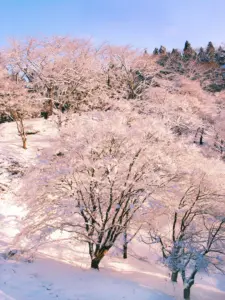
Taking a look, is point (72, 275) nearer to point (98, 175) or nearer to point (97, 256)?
point (97, 256)

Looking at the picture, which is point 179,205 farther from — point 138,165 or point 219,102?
point 219,102

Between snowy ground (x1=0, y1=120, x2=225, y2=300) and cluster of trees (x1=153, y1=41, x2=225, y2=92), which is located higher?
cluster of trees (x1=153, y1=41, x2=225, y2=92)

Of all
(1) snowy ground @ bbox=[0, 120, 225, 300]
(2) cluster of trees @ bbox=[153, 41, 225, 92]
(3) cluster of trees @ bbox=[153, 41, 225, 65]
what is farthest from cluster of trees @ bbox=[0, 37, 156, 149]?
(3) cluster of trees @ bbox=[153, 41, 225, 65]

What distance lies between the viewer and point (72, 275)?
1019cm

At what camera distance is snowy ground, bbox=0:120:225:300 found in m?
8.59

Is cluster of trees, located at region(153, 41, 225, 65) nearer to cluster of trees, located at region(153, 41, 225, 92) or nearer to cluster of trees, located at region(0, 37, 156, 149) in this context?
cluster of trees, located at region(153, 41, 225, 92)

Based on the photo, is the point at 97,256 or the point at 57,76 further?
the point at 57,76

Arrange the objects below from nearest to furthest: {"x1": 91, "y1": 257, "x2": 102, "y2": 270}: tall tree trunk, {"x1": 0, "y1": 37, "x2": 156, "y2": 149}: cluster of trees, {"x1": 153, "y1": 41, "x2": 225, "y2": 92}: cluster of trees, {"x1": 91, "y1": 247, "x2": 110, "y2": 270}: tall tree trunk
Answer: {"x1": 91, "y1": 247, "x2": 110, "y2": 270}: tall tree trunk
{"x1": 91, "y1": 257, "x2": 102, "y2": 270}: tall tree trunk
{"x1": 0, "y1": 37, "x2": 156, "y2": 149}: cluster of trees
{"x1": 153, "y1": 41, "x2": 225, "y2": 92}: cluster of trees

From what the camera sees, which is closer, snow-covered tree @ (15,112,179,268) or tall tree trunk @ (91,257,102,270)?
snow-covered tree @ (15,112,179,268)

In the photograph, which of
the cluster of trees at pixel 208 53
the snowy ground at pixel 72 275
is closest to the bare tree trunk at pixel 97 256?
the snowy ground at pixel 72 275

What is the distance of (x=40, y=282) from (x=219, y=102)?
1480 inches

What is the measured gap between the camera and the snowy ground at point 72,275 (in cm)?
859

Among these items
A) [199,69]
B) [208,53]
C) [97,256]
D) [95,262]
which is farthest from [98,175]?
[208,53]

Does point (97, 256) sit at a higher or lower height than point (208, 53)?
lower
